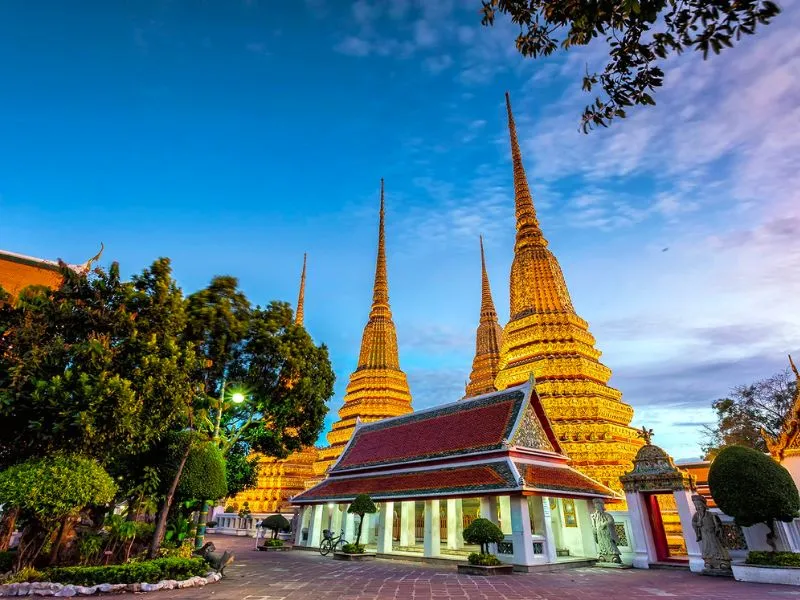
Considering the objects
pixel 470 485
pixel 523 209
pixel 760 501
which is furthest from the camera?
pixel 523 209

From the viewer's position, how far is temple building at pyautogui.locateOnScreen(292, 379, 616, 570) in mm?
14375

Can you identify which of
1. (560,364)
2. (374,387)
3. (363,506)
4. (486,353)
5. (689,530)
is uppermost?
(486,353)

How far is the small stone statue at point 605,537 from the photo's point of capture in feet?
48.4

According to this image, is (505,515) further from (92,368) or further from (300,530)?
(92,368)

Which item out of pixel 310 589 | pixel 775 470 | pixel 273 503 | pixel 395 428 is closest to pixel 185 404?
pixel 310 589

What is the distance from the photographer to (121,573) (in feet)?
32.8

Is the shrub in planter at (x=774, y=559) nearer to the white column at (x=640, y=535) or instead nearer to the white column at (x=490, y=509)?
the white column at (x=640, y=535)

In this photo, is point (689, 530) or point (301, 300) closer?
point (689, 530)

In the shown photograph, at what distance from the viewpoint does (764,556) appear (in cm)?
1087

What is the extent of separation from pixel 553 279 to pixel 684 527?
18.8 meters

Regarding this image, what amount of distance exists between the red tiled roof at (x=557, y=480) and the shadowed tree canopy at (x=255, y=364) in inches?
346

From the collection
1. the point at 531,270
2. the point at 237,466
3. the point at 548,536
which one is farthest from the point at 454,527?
the point at 531,270

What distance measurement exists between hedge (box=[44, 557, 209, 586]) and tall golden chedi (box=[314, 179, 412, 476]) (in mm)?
23963

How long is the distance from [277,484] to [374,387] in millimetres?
11004
